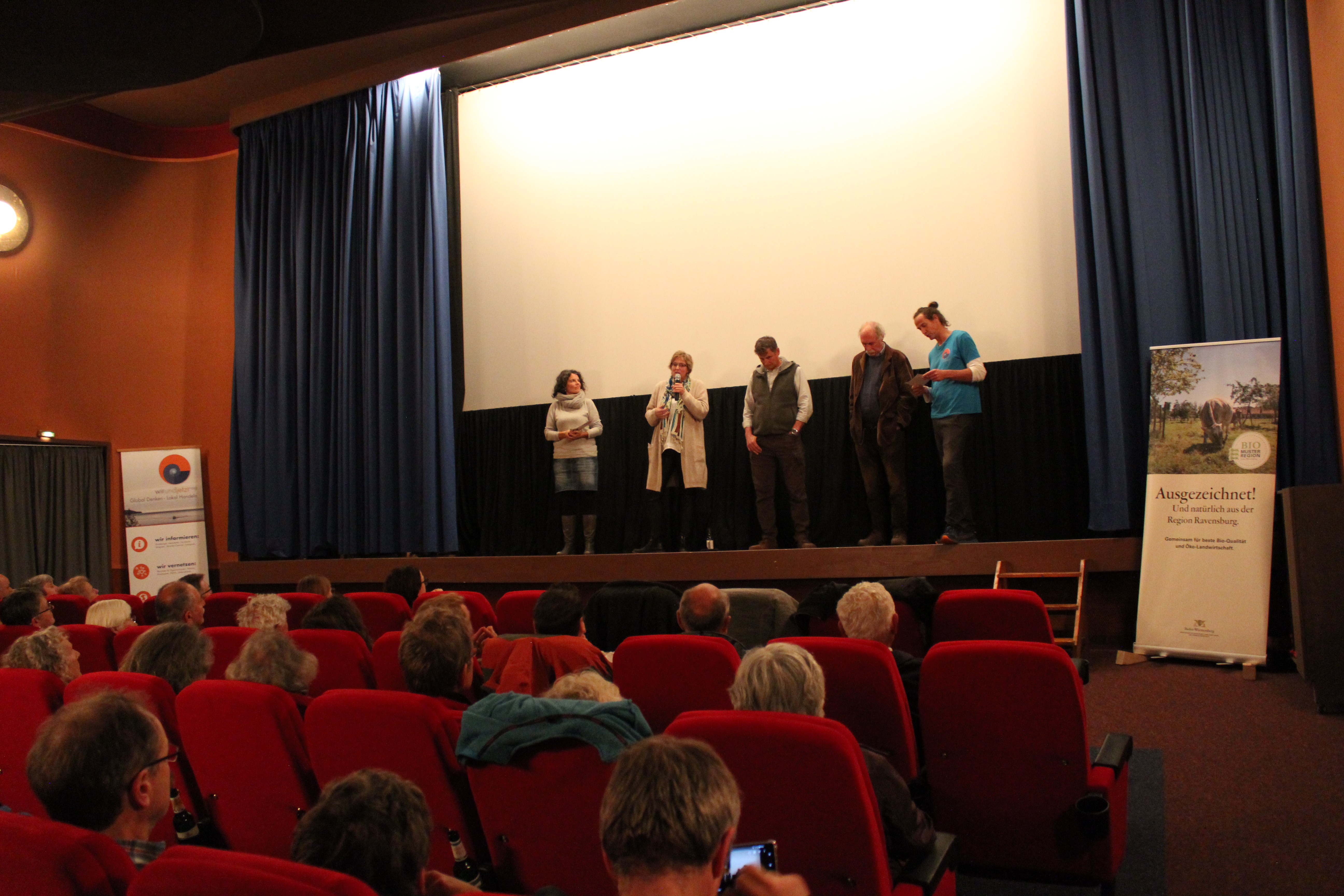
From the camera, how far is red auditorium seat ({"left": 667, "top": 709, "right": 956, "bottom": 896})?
1519 millimetres

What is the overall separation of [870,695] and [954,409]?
147 inches

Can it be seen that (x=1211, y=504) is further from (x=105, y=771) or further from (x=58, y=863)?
(x=58, y=863)

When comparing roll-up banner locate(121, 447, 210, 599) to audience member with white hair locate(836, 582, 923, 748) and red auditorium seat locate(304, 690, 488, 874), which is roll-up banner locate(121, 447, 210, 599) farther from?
audience member with white hair locate(836, 582, 923, 748)

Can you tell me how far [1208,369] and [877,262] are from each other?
2.25 m

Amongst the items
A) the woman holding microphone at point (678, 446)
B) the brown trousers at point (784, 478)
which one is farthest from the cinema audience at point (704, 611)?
the woman holding microphone at point (678, 446)

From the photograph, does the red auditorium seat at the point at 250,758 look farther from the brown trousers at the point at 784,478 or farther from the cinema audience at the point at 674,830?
the brown trousers at the point at 784,478

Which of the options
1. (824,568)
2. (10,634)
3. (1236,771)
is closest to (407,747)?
(1236,771)

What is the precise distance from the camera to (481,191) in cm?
823

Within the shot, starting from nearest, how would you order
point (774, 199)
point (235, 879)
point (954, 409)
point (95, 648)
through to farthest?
point (235, 879), point (95, 648), point (954, 409), point (774, 199)

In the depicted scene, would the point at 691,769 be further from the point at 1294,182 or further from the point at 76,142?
the point at 76,142

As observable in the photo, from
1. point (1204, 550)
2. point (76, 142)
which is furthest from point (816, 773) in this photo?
point (76, 142)

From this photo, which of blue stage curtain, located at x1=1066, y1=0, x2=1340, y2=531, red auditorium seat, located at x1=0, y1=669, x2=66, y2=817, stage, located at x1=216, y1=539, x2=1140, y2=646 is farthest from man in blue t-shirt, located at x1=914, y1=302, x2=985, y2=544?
red auditorium seat, located at x1=0, y1=669, x2=66, y2=817

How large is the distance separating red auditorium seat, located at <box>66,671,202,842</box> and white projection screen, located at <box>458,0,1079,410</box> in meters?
5.01

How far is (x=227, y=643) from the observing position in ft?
10.6
